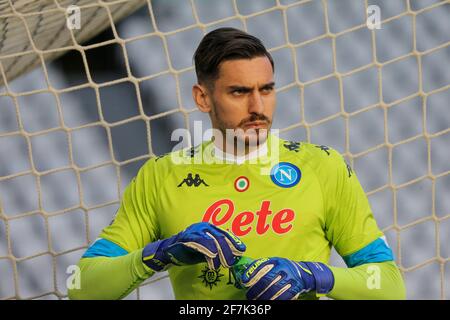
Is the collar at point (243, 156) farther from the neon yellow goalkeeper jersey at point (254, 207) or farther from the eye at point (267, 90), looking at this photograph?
the eye at point (267, 90)

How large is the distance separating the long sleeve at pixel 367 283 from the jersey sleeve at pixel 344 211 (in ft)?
0.17

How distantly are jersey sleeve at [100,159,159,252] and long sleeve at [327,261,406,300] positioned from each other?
0.34 metres

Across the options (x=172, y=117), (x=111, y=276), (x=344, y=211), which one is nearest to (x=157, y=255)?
(x=111, y=276)

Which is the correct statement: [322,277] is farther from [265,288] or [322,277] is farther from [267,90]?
[267,90]

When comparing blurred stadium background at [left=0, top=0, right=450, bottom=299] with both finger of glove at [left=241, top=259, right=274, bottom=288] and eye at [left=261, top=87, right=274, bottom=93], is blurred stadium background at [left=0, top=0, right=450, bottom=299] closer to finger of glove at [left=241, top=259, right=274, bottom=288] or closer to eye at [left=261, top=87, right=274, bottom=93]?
eye at [left=261, top=87, right=274, bottom=93]

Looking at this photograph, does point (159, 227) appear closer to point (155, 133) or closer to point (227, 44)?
point (227, 44)

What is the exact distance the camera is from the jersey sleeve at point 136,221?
5.64 ft

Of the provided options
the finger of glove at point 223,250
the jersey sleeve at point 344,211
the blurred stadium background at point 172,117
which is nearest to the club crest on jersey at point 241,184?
the jersey sleeve at point 344,211

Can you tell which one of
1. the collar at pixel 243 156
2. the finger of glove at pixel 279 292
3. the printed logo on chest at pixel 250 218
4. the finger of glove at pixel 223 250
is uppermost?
the collar at pixel 243 156

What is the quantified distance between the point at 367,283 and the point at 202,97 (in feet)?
1.41

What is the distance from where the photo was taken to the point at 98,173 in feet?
13.5

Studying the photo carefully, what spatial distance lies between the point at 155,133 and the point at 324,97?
0.71 meters

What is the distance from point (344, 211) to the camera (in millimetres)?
1662
